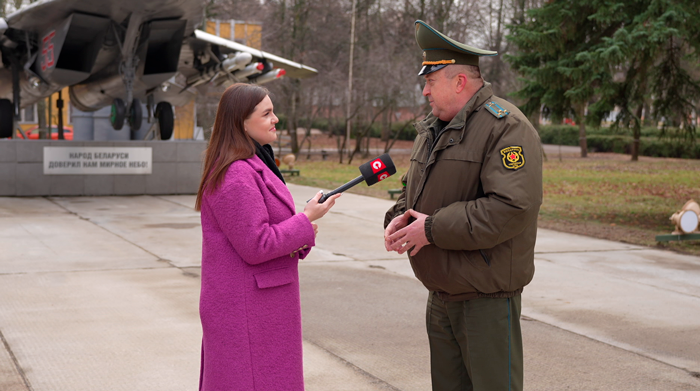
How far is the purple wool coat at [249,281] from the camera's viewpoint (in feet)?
8.63

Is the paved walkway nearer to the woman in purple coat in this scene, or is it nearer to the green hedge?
the woman in purple coat

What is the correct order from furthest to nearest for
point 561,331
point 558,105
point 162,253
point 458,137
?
point 558,105 → point 162,253 → point 561,331 → point 458,137

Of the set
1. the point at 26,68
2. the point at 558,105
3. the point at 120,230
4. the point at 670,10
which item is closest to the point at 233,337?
the point at 120,230

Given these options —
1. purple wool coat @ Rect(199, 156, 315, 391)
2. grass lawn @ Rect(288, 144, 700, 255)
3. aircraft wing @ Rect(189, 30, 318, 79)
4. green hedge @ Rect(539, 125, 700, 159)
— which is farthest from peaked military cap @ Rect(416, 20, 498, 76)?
green hedge @ Rect(539, 125, 700, 159)

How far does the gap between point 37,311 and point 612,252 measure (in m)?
7.18

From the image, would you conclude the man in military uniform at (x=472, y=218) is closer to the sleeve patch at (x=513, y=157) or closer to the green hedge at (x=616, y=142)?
the sleeve patch at (x=513, y=157)

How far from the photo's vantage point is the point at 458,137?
289 centimetres

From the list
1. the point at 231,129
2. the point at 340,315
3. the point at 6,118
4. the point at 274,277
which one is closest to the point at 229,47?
the point at 6,118

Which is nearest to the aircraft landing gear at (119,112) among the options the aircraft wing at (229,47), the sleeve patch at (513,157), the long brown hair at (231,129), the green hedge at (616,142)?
the aircraft wing at (229,47)

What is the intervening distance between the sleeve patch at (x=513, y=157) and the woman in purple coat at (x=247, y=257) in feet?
2.25

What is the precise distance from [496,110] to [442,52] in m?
0.33

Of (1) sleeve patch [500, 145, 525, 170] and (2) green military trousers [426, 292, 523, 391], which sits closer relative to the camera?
(1) sleeve patch [500, 145, 525, 170]

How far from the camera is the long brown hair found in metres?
2.72

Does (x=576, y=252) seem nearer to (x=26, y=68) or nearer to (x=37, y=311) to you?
(x=37, y=311)
